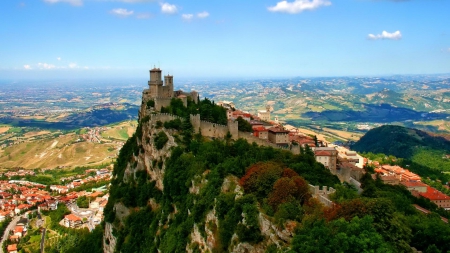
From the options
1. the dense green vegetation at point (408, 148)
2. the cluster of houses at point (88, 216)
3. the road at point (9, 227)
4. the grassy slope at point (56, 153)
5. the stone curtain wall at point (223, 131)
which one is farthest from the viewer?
the grassy slope at point (56, 153)

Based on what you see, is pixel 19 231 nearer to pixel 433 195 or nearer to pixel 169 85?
pixel 169 85

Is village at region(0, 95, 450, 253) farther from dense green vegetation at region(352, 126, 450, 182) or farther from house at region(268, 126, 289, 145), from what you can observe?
dense green vegetation at region(352, 126, 450, 182)

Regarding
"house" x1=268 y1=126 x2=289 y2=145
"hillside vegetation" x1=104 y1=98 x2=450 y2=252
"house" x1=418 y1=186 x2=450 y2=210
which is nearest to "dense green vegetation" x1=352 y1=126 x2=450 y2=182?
"house" x1=418 y1=186 x2=450 y2=210

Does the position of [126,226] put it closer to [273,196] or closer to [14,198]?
[273,196]

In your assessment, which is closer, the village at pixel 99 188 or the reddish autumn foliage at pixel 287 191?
the reddish autumn foliage at pixel 287 191

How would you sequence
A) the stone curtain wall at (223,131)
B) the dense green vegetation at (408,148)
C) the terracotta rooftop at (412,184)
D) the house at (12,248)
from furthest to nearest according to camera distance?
the dense green vegetation at (408,148) < the house at (12,248) < the terracotta rooftop at (412,184) < the stone curtain wall at (223,131)

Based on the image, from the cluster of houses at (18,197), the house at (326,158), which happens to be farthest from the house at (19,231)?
the house at (326,158)

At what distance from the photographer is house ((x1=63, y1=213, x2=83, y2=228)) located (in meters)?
69.9

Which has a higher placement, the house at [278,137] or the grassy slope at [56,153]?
the house at [278,137]

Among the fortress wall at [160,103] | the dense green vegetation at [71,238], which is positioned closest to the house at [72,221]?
the dense green vegetation at [71,238]

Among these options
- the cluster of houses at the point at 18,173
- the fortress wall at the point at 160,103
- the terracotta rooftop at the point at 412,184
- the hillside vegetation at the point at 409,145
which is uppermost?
the fortress wall at the point at 160,103

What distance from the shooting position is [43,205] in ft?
279

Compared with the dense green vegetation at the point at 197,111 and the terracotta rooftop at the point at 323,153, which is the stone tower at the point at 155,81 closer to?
the dense green vegetation at the point at 197,111

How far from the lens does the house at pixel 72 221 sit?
69.9 m
